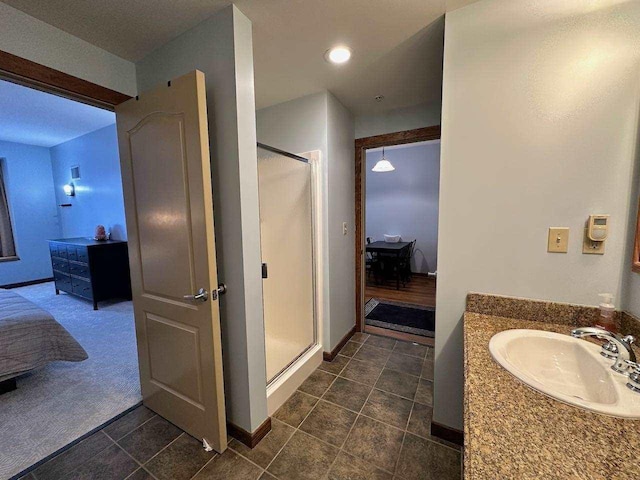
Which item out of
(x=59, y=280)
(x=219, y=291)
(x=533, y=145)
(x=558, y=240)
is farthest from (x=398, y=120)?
(x=59, y=280)

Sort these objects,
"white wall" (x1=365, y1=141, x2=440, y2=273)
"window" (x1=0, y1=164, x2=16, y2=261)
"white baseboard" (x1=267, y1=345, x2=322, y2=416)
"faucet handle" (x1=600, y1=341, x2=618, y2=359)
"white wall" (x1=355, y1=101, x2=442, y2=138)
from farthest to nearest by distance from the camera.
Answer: "white wall" (x1=365, y1=141, x2=440, y2=273), "window" (x1=0, y1=164, x2=16, y2=261), "white wall" (x1=355, y1=101, x2=442, y2=138), "white baseboard" (x1=267, y1=345, x2=322, y2=416), "faucet handle" (x1=600, y1=341, x2=618, y2=359)

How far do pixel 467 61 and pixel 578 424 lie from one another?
153 cm

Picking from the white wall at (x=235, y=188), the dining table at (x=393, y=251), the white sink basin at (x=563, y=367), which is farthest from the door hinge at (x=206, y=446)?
the dining table at (x=393, y=251)

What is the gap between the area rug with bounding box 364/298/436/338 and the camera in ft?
10.2

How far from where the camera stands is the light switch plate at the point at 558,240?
4.00ft

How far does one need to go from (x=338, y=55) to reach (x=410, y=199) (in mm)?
4525

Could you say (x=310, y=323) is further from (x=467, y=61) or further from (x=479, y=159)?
(x=467, y=61)

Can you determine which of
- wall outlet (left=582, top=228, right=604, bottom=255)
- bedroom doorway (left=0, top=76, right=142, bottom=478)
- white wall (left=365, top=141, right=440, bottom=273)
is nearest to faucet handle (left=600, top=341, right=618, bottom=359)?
wall outlet (left=582, top=228, right=604, bottom=255)

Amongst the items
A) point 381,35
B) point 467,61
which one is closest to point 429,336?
point 467,61

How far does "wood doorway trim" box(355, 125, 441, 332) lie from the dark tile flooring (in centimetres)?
108

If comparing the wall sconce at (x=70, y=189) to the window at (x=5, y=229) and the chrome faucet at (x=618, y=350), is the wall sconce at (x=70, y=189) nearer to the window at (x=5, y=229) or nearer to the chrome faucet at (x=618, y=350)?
the window at (x=5, y=229)

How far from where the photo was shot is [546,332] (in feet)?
3.73

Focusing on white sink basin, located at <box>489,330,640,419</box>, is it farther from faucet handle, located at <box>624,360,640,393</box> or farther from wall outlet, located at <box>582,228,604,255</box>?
wall outlet, located at <box>582,228,604,255</box>

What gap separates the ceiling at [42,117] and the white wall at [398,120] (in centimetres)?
326
